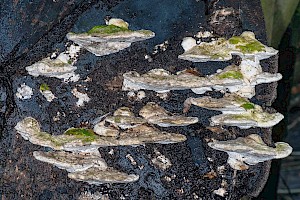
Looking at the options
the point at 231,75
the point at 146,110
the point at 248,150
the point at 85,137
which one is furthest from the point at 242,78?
the point at 85,137

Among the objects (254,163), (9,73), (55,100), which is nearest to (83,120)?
(55,100)

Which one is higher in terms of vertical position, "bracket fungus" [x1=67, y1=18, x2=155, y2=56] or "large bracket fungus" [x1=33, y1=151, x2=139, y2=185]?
"bracket fungus" [x1=67, y1=18, x2=155, y2=56]

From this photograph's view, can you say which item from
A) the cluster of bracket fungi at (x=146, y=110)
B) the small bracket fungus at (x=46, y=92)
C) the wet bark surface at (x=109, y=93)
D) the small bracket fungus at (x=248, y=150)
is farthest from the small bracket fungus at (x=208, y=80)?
the small bracket fungus at (x=46, y=92)

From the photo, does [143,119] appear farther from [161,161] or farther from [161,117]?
[161,161]

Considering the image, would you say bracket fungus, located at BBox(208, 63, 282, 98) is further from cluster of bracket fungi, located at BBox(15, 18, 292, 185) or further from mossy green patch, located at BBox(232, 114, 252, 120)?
mossy green patch, located at BBox(232, 114, 252, 120)

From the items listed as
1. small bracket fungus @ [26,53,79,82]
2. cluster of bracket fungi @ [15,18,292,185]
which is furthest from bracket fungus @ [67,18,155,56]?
small bracket fungus @ [26,53,79,82]

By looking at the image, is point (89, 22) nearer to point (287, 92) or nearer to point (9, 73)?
point (9, 73)
